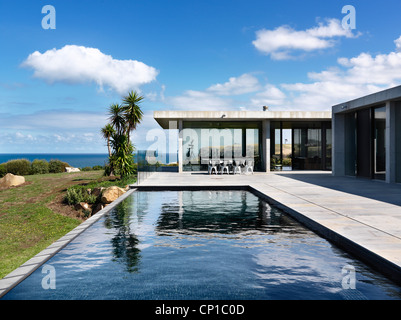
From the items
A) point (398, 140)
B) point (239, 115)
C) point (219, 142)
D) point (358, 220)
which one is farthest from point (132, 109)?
point (358, 220)

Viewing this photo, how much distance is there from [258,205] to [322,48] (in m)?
11.2

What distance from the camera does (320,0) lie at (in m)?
13.9

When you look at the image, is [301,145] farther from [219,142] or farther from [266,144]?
[219,142]

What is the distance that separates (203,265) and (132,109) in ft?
58.4

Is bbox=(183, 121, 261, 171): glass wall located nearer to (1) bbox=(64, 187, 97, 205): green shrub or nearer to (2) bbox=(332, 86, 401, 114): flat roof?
(2) bbox=(332, 86, 401, 114): flat roof

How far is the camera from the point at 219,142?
23.5 m

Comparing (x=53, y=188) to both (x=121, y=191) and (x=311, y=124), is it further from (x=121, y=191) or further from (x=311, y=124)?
(x=311, y=124)

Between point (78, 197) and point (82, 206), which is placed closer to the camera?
point (82, 206)

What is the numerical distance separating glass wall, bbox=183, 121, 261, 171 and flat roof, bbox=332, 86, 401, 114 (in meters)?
6.20

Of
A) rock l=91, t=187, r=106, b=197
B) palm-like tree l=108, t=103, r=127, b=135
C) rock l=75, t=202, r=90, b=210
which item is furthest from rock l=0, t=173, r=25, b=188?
rock l=75, t=202, r=90, b=210

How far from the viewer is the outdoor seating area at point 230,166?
20750 mm

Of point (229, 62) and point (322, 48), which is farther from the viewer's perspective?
point (229, 62)

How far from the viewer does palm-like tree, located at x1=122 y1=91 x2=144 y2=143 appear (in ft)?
69.4
